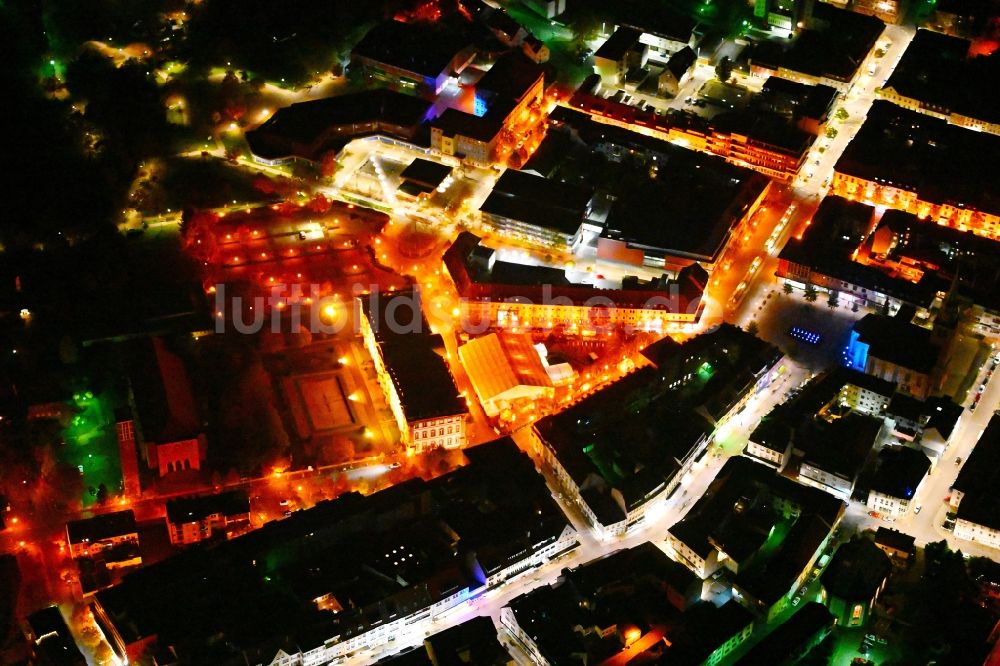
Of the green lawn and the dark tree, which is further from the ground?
the dark tree

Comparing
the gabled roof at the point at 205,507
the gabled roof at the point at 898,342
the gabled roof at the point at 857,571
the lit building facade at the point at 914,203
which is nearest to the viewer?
the gabled roof at the point at 857,571

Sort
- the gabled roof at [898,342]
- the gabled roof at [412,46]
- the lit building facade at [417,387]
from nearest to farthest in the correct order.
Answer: the lit building facade at [417,387], the gabled roof at [898,342], the gabled roof at [412,46]

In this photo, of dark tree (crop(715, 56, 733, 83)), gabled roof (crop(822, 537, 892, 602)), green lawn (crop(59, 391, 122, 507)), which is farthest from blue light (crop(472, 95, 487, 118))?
gabled roof (crop(822, 537, 892, 602))

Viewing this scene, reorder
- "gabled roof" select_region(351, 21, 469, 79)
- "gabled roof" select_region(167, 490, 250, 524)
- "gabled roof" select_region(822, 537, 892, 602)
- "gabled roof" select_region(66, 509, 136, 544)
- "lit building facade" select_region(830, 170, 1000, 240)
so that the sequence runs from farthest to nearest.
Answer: "gabled roof" select_region(351, 21, 469, 79) < "lit building facade" select_region(830, 170, 1000, 240) < "gabled roof" select_region(167, 490, 250, 524) < "gabled roof" select_region(66, 509, 136, 544) < "gabled roof" select_region(822, 537, 892, 602)

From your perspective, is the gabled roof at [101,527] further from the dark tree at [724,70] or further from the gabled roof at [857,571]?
the dark tree at [724,70]

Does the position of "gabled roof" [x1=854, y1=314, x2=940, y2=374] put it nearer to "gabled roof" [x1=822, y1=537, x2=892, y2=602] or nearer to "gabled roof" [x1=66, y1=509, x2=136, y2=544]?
"gabled roof" [x1=822, y1=537, x2=892, y2=602]

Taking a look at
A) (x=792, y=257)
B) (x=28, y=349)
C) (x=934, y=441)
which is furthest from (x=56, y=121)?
(x=934, y=441)

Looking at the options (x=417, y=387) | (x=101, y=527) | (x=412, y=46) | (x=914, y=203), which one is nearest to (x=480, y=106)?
(x=412, y=46)

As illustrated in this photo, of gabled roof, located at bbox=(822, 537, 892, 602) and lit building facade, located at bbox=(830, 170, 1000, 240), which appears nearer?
gabled roof, located at bbox=(822, 537, 892, 602)

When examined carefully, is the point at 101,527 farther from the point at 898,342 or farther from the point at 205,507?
the point at 898,342

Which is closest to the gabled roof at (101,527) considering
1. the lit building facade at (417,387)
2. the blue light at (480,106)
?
the lit building facade at (417,387)

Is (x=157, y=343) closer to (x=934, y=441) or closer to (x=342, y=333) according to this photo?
(x=342, y=333)
